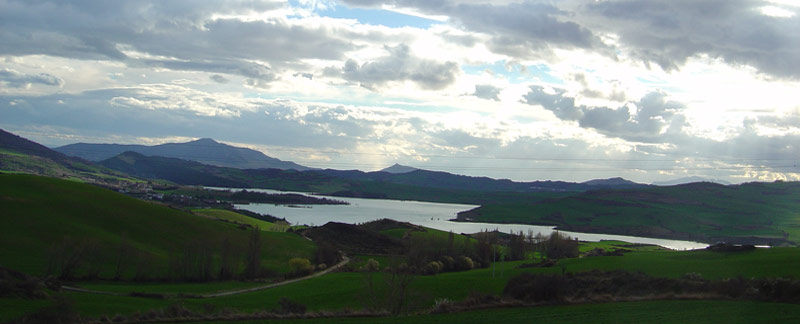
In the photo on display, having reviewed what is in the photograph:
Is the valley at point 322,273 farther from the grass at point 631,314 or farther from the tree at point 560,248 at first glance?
the tree at point 560,248

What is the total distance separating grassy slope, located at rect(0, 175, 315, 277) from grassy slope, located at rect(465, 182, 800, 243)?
10622 centimetres

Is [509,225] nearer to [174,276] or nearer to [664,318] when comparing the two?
[174,276]

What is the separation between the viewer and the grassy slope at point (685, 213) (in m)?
139

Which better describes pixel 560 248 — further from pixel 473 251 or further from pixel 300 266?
pixel 300 266

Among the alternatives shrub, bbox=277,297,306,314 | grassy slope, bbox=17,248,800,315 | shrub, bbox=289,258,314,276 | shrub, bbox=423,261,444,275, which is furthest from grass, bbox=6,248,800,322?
shrub, bbox=423,261,444,275

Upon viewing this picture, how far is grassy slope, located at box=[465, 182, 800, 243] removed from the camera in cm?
13875

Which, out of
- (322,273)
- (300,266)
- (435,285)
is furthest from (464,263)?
(435,285)

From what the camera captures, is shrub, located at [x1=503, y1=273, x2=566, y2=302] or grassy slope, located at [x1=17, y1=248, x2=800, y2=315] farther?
grassy slope, located at [x1=17, y1=248, x2=800, y2=315]

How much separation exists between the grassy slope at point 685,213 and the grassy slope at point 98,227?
106220 mm

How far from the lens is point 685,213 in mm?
160625

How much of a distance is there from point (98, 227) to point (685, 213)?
153236mm

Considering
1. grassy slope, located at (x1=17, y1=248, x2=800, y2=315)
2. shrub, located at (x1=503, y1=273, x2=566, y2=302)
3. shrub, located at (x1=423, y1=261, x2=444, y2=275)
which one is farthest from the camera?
shrub, located at (x1=423, y1=261, x2=444, y2=275)

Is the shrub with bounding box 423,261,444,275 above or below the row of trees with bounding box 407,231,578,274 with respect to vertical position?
below

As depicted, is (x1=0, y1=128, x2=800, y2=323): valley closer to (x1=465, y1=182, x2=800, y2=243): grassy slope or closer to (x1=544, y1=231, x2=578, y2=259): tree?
(x1=544, y1=231, x2=578, y2=259): tree
